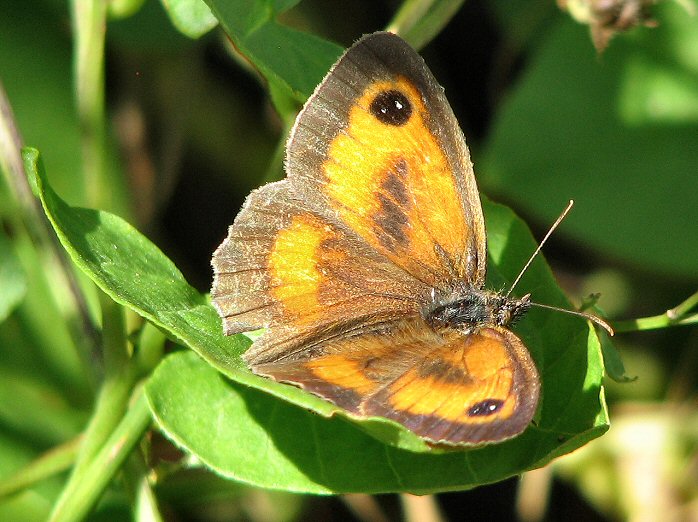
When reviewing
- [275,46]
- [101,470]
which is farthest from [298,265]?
[101,470]

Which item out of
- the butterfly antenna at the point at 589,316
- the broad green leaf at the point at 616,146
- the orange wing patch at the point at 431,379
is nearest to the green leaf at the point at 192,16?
the orange wing patch at the point at 431,379

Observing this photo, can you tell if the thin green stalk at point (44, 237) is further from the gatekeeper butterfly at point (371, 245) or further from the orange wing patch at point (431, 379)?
the orange wing patch at point (431, 379)

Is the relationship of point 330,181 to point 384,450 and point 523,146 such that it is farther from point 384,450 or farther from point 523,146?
point 523,146

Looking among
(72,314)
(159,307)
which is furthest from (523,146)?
(159,307)

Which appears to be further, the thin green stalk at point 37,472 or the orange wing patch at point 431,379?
the thin green stalk at point 37,472

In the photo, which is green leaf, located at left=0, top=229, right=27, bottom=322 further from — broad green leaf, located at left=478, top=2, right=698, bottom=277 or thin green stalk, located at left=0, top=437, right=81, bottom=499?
broad green leaf, located at left=478, top=2, right=698, bottom=277

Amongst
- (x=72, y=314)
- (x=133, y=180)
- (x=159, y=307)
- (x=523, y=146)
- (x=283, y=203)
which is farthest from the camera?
(x=133, y=180)
